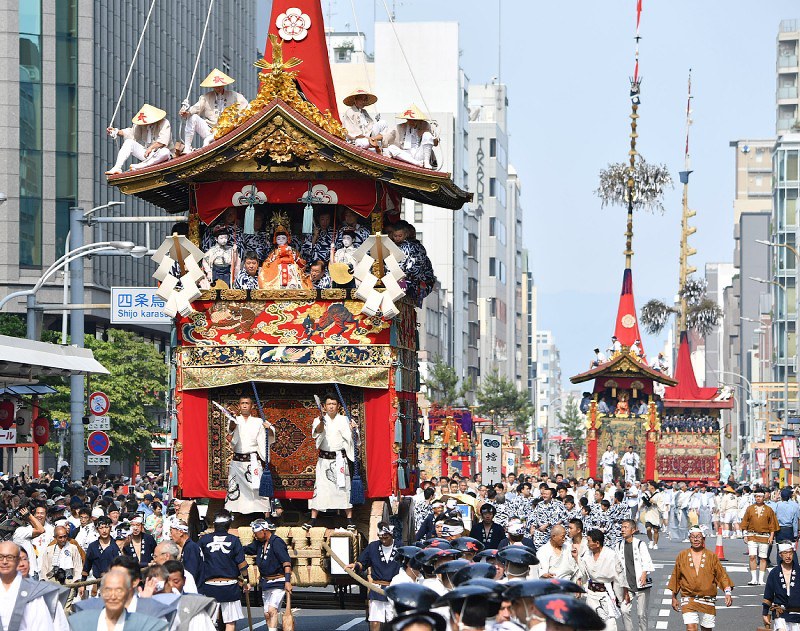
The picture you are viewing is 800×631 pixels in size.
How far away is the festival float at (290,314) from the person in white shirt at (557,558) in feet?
8.22

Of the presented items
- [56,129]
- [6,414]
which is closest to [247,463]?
[6,414]

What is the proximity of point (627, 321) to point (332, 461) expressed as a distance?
53.4 metres

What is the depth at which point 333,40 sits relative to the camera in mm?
115438

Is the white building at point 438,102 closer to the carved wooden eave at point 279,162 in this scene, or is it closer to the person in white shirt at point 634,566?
the person in white shirt at point 634,566

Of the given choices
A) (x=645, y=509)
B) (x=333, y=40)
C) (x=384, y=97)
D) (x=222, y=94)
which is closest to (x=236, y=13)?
(x=384, y=97)

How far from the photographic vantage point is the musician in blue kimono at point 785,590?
1756 centimetres

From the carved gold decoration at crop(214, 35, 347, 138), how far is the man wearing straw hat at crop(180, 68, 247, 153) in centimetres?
81

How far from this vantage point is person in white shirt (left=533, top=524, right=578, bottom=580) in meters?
17.0

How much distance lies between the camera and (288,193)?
19.5m

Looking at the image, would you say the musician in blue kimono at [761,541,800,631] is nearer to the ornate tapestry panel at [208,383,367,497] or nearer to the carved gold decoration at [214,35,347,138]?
the ornate tapestry panel at [208,383,367,497]

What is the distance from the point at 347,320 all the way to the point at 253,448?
1846mm

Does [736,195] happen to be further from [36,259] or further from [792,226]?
[36,259]

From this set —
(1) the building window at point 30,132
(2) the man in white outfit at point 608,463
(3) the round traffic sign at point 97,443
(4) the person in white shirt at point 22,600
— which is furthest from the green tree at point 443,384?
(4) the person in white shirt at point 22,600

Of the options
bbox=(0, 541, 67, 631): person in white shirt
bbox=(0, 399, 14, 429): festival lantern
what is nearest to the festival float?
bbox=(0, 541, 67, 631): person in white shirt
